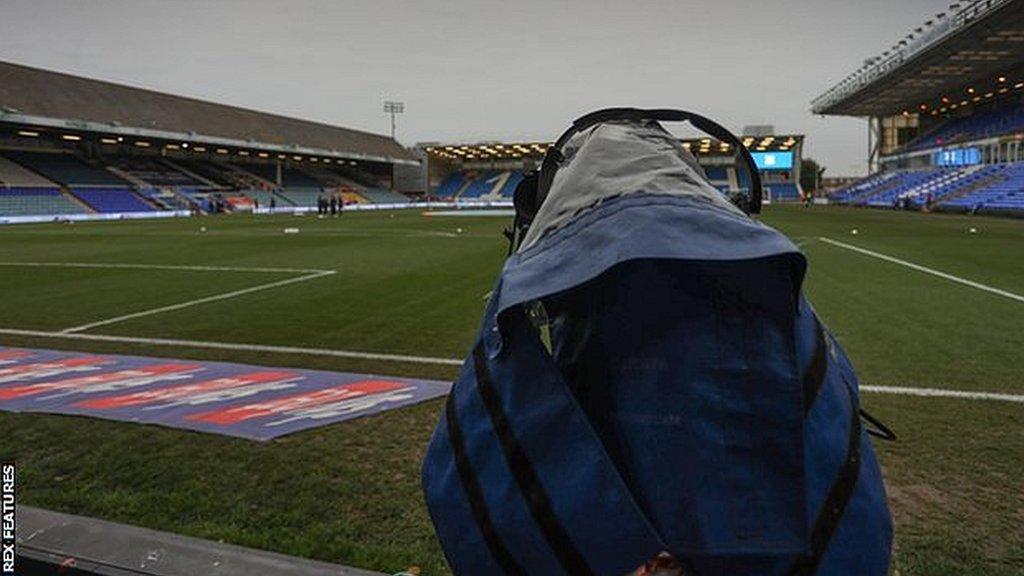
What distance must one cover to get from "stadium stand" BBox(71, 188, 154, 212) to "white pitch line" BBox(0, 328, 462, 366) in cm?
4164

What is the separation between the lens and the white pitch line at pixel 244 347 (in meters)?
6.02

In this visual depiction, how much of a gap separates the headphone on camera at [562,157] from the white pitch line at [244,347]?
4.21 metres

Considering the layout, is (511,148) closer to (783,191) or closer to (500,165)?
(500,165)

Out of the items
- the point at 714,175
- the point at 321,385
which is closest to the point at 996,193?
the point at 321,385

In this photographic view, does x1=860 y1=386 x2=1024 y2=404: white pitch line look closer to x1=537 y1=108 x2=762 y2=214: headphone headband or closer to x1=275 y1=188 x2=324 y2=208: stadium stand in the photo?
x1=537 y1=108 x2=762 y2=214: headphone headband

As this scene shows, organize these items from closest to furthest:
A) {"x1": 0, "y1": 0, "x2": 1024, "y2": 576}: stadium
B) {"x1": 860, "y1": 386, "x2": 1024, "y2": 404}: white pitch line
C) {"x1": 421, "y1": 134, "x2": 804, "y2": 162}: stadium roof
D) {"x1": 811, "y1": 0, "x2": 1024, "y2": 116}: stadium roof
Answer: {"x1": 0, "y1": 0, "x2": 1024, "y2": 576}: stadium, {"x1": 860, "y1": 386, "x2": 1024, "y2": 404}: white pitch line, {"x1": 811, "y1": 0, "x2": 1024, "y2": 116}: stadium roof, {"x1": 421, "y1": 134, "x2": 804, "y2": 162}: stadium roof

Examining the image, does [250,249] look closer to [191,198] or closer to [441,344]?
[441,344]

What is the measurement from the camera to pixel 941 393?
187 inches

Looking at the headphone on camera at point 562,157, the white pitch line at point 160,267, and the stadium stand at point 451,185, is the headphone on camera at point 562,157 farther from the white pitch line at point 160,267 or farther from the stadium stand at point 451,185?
the stadium stand at point 451,185

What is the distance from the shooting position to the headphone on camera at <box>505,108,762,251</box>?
1581mm

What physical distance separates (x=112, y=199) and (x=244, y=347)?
151ft

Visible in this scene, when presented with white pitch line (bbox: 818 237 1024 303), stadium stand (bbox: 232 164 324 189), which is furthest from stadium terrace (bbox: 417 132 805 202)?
white pitch line (bbox: 818 237 1024 303)

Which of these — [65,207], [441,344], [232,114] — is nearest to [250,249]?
[441,344]

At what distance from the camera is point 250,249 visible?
17.7m
